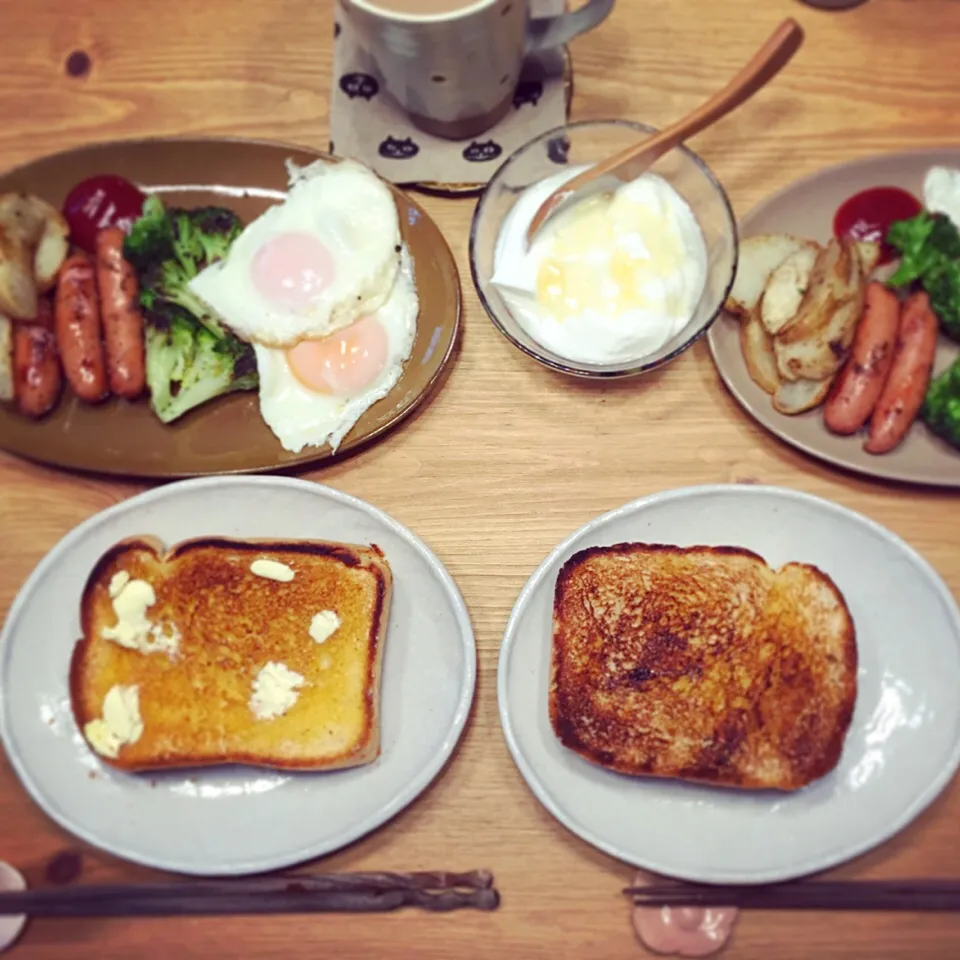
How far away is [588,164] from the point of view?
6.68 feet

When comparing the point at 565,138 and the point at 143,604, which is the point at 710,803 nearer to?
the point at 143,604

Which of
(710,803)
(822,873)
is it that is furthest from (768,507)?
(822,873)

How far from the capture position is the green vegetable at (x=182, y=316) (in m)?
1.98

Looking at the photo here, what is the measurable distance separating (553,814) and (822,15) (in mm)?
2263

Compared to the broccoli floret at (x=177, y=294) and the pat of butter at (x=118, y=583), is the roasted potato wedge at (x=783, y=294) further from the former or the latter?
the pat of butter at (x=118, y=583)

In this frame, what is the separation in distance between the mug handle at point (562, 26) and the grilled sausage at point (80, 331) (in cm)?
127

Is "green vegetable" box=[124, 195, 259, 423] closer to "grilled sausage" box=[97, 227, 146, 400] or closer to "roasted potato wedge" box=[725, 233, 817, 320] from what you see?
"grilled sausage" box=[97, 227, 146, 400]

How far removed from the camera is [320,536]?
1.99 m

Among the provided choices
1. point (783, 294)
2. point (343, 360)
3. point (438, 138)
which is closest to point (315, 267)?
point (343, 360)

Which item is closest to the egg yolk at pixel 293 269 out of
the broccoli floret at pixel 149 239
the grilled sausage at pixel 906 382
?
the broccoli floret at pixel 149 239

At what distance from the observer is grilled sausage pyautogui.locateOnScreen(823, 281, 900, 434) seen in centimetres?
187

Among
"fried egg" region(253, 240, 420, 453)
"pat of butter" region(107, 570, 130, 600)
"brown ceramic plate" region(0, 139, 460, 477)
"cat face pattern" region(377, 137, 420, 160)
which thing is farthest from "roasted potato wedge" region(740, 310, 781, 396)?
"pat of butter" region(107, 570, 130, 600)

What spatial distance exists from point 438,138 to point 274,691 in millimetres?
1478

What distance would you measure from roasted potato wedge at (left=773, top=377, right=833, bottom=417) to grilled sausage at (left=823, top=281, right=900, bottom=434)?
0.03 m
